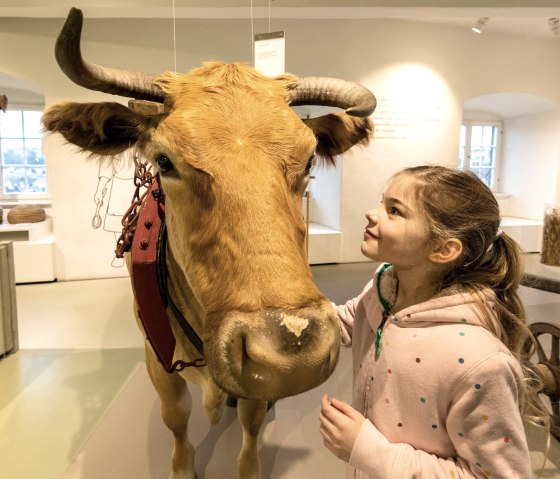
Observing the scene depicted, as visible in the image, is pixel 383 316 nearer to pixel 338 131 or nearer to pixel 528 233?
pixel 338 131

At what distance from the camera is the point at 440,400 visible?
0.99m

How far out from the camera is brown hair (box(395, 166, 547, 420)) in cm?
106

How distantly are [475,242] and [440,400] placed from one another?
414 millimetres

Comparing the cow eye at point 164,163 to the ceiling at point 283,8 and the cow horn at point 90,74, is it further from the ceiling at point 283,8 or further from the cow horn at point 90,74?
the ceiling at point 283,8

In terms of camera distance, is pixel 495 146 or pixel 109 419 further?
pixel 495 146

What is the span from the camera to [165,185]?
4.40ft

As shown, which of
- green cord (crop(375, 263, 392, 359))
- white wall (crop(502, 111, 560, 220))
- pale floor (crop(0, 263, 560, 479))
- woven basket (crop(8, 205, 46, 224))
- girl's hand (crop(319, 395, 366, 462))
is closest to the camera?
girl's hand (crop(319, 395, 366, 462))

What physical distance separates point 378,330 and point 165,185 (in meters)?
0.81

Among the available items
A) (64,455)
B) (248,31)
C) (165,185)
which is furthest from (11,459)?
(248,31)

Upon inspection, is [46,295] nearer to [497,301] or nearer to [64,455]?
[64,455]

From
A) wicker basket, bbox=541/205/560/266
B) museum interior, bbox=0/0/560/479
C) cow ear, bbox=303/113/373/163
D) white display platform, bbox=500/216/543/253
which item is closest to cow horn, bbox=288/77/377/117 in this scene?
cow ear, bbox=303/113/373/163

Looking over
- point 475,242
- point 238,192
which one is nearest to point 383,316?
point 475,242

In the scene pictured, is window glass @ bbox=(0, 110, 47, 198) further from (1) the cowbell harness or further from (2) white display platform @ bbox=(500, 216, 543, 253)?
(2) white display platform @ bbox=(500, 216, 543, 253)

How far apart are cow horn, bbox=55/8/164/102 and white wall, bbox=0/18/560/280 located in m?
4.08
